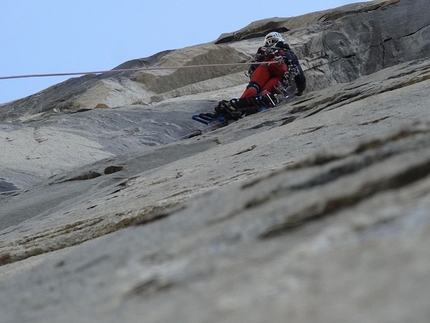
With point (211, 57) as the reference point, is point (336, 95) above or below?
below

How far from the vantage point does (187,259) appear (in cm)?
129

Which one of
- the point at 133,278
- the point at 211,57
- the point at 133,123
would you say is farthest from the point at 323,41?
the point at 133,278

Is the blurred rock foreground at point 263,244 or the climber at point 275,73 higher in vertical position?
the climber at point 275,73

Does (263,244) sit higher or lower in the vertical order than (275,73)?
lower

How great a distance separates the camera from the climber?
8.14 metres

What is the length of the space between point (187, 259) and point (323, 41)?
31.1 ft

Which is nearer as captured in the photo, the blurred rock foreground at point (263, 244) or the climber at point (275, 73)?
the blurred rock foreground at point (263, 244)

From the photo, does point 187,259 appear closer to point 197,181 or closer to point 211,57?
point 197,181

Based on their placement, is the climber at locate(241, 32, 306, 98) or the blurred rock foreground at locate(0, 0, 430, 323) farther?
the climber at locate(241, 32, 306, 98)

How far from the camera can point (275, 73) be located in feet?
27.0

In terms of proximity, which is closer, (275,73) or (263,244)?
(263,244)

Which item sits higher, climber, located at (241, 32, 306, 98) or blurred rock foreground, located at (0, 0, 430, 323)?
climber, located at (241, 32, 306, 98)

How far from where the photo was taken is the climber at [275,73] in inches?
320

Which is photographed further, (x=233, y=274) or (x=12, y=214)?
(x=12, y=214)
